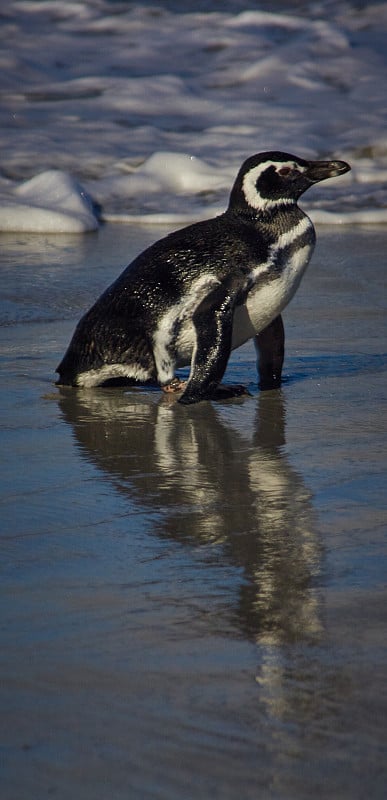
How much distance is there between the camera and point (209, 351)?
157 inches

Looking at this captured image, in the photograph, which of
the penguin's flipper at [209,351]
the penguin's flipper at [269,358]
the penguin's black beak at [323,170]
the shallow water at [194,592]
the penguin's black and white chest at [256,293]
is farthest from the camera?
the penguin's black beak at [323,170]

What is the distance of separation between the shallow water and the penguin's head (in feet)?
2.19

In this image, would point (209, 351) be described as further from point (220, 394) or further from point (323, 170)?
point (323, 170)

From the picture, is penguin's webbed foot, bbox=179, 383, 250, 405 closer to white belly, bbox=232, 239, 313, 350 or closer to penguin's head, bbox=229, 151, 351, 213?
white belly, bbox=232, 239, 313, 350

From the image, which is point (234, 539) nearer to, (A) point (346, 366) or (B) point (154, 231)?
(A) point (346, 366)

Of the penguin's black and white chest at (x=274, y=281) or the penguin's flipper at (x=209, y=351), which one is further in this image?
the penguin's black and white chest at (x=274, y=281)

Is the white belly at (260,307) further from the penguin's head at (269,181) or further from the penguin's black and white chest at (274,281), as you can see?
the penguin's head at (269,181)

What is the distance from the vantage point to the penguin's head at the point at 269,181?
4.33 m

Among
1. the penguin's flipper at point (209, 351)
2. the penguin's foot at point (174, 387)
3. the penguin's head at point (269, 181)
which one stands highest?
the penguin's head at point (269, 181)

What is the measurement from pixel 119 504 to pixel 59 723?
1144 millimetres

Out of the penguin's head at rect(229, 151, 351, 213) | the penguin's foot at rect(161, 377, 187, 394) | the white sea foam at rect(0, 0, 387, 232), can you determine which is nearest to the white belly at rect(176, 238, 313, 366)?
the penguin's foot at rect(161, 377, 187, 394)

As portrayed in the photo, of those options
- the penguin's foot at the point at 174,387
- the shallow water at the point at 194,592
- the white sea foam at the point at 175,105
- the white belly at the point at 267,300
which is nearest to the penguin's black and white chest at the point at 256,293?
the white belly at the point at 267,300

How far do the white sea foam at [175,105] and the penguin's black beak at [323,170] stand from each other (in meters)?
3.76

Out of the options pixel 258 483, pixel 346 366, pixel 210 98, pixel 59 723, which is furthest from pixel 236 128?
pixel 59 723
